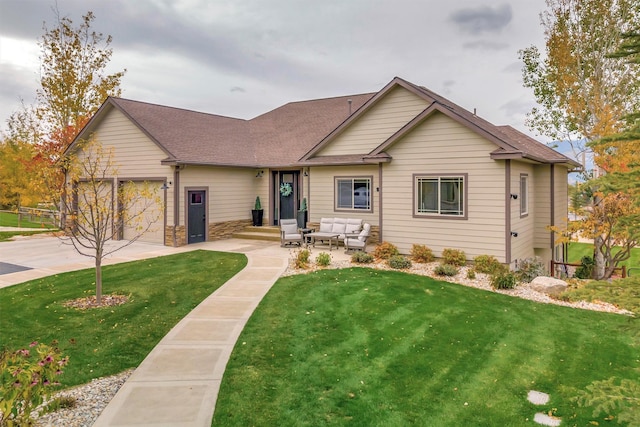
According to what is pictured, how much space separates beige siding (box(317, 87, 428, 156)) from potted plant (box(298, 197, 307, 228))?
8.37 ft

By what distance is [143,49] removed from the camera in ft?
64.4

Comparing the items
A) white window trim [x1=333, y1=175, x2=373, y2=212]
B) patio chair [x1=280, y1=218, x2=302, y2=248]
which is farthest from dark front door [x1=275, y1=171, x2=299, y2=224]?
white window trim [x1=333, y1=175, x2=373, y2=212]

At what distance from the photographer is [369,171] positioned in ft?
50.7

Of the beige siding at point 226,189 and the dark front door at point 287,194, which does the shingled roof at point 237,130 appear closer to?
the beige siding at point 226,189

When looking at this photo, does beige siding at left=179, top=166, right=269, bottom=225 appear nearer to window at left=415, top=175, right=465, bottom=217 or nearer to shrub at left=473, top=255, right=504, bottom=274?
window at left=415, top=175, right=465, bottom=217

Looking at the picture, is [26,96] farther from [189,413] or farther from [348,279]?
[189,413]

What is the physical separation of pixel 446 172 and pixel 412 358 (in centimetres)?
821

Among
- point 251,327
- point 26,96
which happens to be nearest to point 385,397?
point 251,327

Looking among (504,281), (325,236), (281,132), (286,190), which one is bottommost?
(504,281)

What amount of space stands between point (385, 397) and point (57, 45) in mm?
28199

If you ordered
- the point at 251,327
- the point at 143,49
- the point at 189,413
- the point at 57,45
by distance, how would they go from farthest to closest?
the point at 57,45
the point at 143,49
the point at 251,327
the point at 189,413

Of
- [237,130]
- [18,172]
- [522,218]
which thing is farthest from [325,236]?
[18,172]

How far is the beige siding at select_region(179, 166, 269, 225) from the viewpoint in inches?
664

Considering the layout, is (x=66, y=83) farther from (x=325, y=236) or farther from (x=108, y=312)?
(x=108, y=312)
